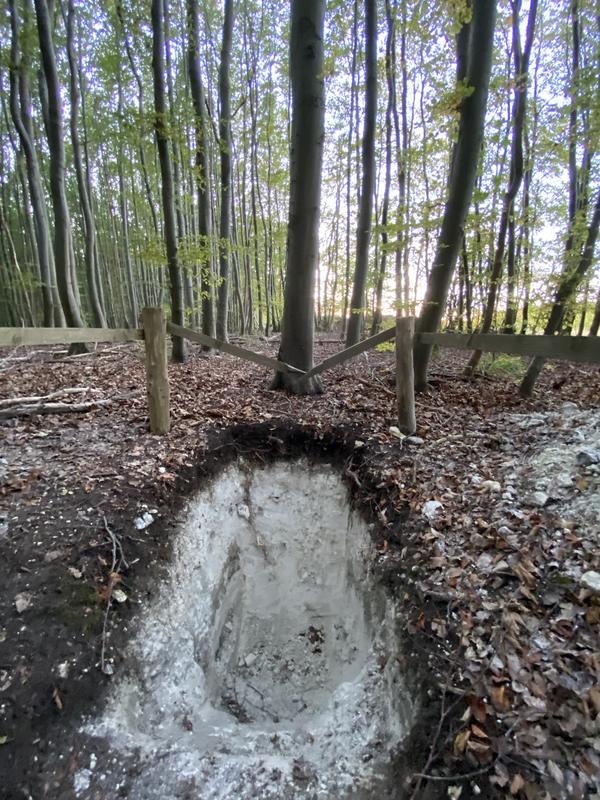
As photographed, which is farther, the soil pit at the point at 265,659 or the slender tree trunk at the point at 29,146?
the slender tree trunk at the point at 29,146

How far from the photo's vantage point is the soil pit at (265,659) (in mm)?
2010

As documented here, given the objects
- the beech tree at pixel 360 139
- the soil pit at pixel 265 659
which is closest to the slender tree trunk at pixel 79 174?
the beech tree at pixel 360 139

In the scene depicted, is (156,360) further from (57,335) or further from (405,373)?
(405,373)

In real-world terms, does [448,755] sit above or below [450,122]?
below

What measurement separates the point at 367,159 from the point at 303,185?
8.83 ft

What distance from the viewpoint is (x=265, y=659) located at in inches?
141

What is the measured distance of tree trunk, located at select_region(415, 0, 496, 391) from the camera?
418cm

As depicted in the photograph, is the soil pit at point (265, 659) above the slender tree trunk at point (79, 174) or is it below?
below

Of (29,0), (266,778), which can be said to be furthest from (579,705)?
(29,0)

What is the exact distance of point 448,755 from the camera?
1748 millimetres

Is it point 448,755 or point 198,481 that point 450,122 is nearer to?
point 198,481

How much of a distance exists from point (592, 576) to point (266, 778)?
222 cm

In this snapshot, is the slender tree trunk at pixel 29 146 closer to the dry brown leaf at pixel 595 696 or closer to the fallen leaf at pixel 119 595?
the fallen leaf at pixel 119 595

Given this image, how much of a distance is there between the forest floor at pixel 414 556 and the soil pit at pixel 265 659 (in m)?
0.17
